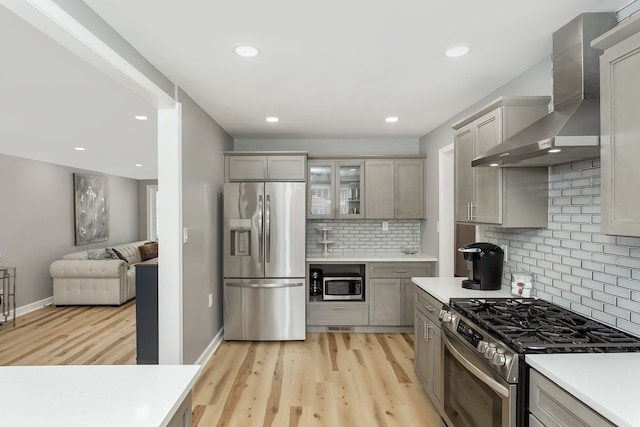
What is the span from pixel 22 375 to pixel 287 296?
295cm

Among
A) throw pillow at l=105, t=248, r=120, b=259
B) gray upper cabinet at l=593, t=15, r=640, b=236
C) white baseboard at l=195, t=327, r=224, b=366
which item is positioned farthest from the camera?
throw pillow at l=105, t=248, r=120, b=259

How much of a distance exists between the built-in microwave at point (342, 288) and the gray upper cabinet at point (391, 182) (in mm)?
884

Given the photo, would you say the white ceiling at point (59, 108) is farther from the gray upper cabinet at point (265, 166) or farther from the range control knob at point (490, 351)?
the range control knob at point (490, 351)

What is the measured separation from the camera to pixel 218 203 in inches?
164

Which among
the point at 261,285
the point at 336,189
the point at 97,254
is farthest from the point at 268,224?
the point at 97,254

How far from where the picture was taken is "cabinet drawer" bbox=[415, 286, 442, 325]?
2520 millimetres

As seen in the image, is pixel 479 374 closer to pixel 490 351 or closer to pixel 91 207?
pixel 490 351

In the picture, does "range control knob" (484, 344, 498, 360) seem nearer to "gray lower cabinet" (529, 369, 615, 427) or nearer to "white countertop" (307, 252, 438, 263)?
"gray lower cabinet" (529, 369, 615, 427)

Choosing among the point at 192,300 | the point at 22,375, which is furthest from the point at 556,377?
the point at 192,300

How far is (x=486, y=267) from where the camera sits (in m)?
2.64

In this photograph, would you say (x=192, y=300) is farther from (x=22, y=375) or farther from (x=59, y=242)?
(x=59, y=242)

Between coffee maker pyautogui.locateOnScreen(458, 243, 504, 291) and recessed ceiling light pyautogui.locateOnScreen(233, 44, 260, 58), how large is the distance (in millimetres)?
2043

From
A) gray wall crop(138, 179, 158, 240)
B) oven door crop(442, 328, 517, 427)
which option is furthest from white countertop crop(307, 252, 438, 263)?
gray wall crop(138, 179, 158, 240)

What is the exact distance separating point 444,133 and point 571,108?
2281 mm
